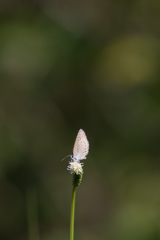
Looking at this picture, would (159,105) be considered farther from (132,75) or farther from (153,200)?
(153,200)

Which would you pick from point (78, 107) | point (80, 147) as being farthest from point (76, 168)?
point (78, 107)

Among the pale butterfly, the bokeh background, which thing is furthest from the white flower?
the bokeh background

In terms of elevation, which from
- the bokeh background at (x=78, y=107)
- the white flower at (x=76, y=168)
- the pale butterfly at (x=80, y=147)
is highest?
the bokeh background at (x=78, y=107)

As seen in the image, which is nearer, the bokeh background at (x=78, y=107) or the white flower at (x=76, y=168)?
the white flower at (x=76, y=168)

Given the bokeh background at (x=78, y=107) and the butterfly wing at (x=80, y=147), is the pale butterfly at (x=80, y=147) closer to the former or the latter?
the butterfly wing at (x=80, y=147)

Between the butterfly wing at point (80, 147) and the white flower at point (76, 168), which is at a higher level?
the butterfly wing at point (80, 147)

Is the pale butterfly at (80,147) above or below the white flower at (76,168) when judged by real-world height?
above

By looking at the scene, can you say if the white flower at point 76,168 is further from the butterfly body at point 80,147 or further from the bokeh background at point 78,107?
the bokeh background at point 78,107

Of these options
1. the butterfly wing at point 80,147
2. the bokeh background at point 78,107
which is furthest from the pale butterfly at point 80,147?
the bokeh background at point 78,107

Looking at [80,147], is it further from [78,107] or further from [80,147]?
[78,107]
